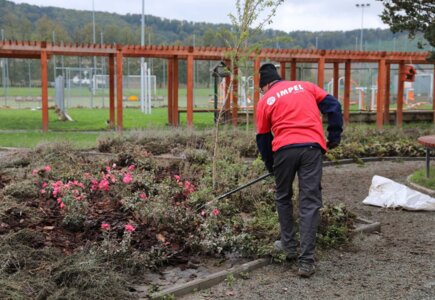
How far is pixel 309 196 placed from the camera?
4.71 metres

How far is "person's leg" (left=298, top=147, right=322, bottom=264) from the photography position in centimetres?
470

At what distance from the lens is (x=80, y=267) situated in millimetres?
4000

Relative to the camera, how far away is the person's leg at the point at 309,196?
4.70 meters

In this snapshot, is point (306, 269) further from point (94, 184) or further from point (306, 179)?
point (94, 184)

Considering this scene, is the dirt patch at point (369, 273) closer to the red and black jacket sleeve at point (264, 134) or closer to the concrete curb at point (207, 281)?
the concrete curb at point (207, 281)

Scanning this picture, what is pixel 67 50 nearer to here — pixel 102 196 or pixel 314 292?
pixel 102 196

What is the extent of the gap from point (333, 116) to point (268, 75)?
0.69 meters

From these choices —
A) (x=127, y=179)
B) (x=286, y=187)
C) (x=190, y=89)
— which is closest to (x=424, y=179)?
(x=286, y=187)

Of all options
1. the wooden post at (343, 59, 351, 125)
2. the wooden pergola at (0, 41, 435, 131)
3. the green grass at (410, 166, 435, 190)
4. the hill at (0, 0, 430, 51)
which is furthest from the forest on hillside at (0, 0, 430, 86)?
the green grass at (410, 166, 435, 190)

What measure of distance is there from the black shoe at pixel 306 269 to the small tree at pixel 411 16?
9717mm

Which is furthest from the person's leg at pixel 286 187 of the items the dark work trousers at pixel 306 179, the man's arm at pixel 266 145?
the man's arm at pixel 266 145

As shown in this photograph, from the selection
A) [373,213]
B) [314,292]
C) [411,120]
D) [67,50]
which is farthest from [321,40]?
[314,292]

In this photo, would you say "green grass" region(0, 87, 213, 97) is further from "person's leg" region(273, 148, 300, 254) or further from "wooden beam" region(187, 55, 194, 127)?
"person's leg" region(273, 148, 300, 254)

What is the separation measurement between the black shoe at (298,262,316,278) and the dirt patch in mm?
49
